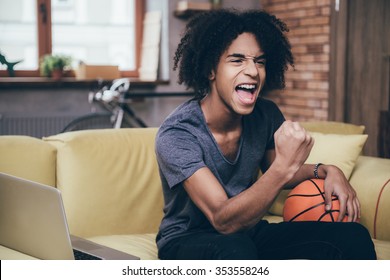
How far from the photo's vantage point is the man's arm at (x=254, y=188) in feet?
4.73

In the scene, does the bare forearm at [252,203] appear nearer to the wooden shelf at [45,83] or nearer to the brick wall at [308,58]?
the brick wall at [308,58]

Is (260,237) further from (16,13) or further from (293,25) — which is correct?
(16,13)

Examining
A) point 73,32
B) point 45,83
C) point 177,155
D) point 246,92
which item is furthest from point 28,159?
point 73,32

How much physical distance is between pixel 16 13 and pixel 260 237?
3673mm

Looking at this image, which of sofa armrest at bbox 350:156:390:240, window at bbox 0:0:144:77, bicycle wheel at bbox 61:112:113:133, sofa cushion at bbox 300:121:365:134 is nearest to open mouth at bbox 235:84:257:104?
sofa armrest at bbox 350:156:390:240

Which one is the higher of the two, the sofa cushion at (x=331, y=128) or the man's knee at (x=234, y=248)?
the sofa cushion at (x=331, y=128)

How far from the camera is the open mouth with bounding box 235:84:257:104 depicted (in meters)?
1.71

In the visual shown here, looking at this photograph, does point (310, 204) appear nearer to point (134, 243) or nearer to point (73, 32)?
point (134, 243)

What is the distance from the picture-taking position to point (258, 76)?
170 centimetres

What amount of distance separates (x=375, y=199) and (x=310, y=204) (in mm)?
361

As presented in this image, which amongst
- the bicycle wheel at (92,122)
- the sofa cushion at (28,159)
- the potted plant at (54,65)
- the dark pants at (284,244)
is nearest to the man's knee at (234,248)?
the dark pants at (284,244)

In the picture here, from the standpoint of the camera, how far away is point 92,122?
14.7 feet

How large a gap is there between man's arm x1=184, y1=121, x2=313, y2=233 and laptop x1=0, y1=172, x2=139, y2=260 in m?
0.29
